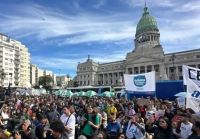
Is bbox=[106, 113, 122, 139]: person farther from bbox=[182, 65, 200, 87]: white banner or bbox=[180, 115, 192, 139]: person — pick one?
bbox=[182, 65, 200, 87]: white banner

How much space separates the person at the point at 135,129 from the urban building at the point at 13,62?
116716 mm

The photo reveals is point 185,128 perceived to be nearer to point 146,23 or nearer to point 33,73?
point 146,23

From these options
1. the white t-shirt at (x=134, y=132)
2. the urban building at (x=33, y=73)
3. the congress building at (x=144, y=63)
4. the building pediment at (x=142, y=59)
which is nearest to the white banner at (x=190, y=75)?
the white t-shirt at (x=134, y=132)

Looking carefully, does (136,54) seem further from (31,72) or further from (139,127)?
(139,127)

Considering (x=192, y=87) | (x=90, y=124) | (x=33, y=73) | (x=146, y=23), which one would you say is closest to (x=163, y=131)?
(x=90, y=124)

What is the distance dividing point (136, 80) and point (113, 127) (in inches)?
374

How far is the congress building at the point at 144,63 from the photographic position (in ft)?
382

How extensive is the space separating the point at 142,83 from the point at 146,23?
12385 centimetres

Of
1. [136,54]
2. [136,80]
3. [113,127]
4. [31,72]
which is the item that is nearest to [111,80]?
[136,54]

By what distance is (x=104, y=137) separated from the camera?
6629 mm

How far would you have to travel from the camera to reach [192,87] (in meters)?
10.6

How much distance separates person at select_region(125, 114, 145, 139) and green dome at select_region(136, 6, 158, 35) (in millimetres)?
129842

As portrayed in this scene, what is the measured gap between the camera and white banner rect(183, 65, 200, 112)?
33.8ft

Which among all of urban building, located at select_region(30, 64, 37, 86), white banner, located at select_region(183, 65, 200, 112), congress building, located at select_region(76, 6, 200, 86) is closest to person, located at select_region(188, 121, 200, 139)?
white banner, located at select_region(183, 65, 200, 112)
